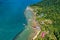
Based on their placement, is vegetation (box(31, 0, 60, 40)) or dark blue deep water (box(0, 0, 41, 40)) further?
dark blue deep water (box(0, 0, 41, 40))

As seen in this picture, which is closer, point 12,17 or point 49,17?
point 49,17

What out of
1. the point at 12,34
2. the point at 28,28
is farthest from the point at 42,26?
the point at 12,34

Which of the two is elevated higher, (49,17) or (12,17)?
(12,17)

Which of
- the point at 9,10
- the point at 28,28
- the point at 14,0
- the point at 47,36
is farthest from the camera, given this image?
the point at 14,0

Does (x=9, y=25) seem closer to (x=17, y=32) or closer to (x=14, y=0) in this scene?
(x=17, y=32)
